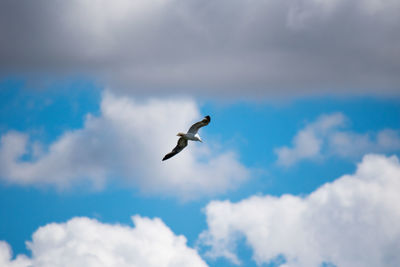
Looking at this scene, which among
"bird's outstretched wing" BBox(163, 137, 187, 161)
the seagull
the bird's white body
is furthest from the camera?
"bird's outstretched wing" BBox(163, 137, 187, 161)

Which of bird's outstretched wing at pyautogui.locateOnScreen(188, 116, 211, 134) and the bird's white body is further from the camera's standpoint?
the bird's white body

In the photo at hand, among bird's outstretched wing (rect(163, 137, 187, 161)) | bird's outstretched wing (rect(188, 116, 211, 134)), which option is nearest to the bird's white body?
bird's outstretched wing (rect(188, 116, 211, 134))

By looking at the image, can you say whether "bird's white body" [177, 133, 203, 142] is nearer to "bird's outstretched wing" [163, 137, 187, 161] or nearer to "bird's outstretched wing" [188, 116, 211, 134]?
"bird's outstretched wing" [188, 116, 211, 134]

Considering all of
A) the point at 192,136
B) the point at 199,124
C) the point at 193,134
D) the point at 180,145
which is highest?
the point at 180,145

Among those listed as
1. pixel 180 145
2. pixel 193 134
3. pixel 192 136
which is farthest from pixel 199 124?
pixel 180 145

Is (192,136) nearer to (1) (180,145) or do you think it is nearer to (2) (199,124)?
(2) (199,124)

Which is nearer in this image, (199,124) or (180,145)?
(199,124)

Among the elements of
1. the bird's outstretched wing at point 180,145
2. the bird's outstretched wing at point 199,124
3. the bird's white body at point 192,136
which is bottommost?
the bird's white body at point 192,136

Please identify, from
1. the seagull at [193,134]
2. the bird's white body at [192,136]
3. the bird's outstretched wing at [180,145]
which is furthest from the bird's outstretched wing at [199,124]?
the bird's outstretched wing at [180,145]

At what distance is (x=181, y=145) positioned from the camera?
11319 centimetres

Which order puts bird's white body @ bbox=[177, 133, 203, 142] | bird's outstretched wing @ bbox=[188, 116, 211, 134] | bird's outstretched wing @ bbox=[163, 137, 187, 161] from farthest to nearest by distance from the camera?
bird's outstretched wing @ bbox=[163, 137, 187, 161] → bird's white body @ bbox=[177, 133, 203, 142] → bird's outstretched wing @ bbox=[188, 116, 211, 134]

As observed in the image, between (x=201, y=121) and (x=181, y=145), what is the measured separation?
1001cm

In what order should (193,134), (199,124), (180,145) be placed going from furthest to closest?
1. (180,145)
2. (193,134)
3. (199,124)

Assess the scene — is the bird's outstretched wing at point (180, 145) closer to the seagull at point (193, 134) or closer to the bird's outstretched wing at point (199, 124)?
the seagull at point (193, 134)
